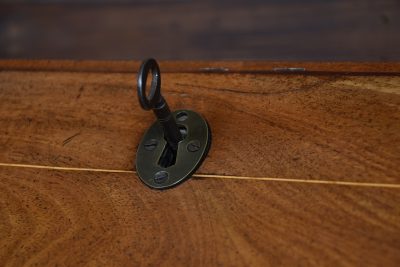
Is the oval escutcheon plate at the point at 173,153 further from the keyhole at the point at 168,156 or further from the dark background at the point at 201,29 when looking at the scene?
the dark background at the point at 201,29

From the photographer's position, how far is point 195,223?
553mm

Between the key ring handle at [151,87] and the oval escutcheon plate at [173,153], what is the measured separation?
82 mm

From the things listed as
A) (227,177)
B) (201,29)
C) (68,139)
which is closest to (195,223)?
(227,177)

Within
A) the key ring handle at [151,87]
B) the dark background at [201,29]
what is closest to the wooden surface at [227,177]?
the key ring handle at [151,87]

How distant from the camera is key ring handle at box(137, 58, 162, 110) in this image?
519mm

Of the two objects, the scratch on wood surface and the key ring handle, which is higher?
the key ring handle

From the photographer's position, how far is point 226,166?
591 mm

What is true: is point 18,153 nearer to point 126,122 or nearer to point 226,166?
point 126,122

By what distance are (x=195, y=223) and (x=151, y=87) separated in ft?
0.54

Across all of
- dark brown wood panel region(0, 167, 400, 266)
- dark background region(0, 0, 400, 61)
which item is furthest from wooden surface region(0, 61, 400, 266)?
dark background region(0, 0, 400, 61)

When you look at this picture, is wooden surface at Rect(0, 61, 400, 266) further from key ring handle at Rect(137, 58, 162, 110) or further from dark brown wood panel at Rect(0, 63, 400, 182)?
key ring handle at Rect(137, 58, 162, 110)

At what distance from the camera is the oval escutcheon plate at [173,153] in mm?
594

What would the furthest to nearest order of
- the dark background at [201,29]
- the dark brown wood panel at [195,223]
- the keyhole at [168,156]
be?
the dark background at [201,29], the keyhole at [168,156], the dark brown wood panel at [195,223]

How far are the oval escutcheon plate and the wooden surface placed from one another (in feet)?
0.04
